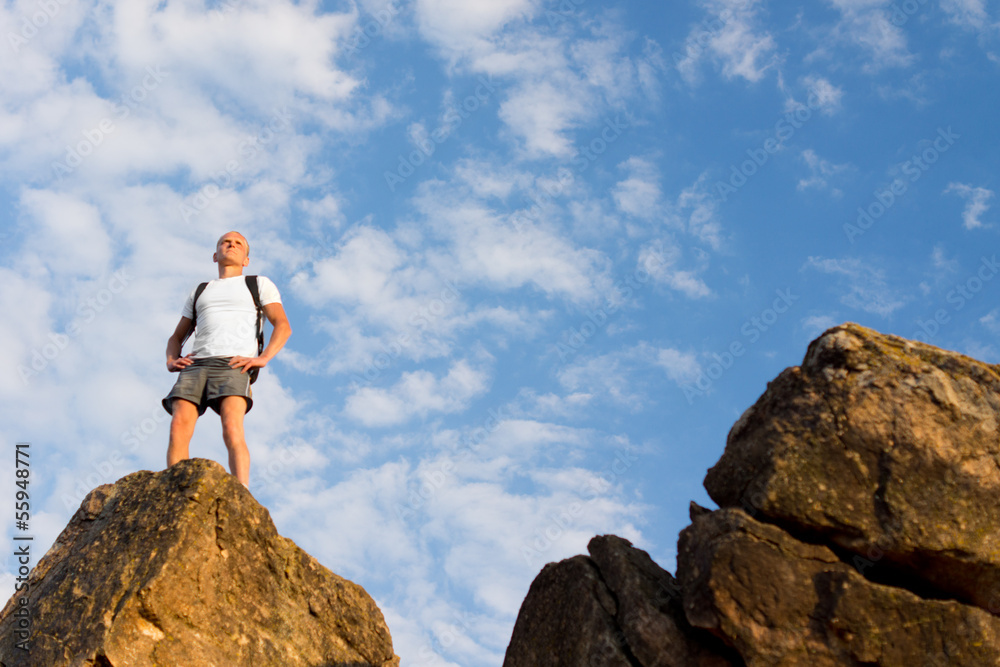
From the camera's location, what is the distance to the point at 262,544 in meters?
9.13

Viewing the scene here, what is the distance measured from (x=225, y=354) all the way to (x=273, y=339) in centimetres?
61

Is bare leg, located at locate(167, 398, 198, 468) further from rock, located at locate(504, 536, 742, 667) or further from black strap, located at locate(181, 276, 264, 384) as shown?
rock, located at locate(504, 536, 742, 667)

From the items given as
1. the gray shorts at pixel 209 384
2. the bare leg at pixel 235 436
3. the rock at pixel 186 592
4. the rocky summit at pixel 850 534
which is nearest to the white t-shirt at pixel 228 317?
the gray shorts at pixel 209 384

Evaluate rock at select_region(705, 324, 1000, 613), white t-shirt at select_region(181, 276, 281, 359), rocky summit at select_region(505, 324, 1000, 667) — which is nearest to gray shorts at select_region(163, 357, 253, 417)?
white t-shirt at select_region(181, 276, 281, 359)

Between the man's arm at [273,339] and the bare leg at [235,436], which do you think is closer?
the bare leg at [235,436]

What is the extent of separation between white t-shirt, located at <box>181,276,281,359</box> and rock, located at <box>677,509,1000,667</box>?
20.7 feet

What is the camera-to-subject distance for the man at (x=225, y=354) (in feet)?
32.3

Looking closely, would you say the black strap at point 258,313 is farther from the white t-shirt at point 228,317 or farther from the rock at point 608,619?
the rock at point 608,619

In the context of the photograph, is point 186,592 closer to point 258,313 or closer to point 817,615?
point 258,313

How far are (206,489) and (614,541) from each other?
4.38m

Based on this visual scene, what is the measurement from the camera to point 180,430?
9.85 meters

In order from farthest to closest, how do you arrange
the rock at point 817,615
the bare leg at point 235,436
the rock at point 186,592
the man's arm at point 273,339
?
1. the man's arm at point 273,339
2. the bare leg at point 235,436
3. the rock at point 186,592
4. the rock at point 817,615

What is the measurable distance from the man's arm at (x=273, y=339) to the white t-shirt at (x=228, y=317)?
11cm

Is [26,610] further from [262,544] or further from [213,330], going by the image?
A: [213,330]
